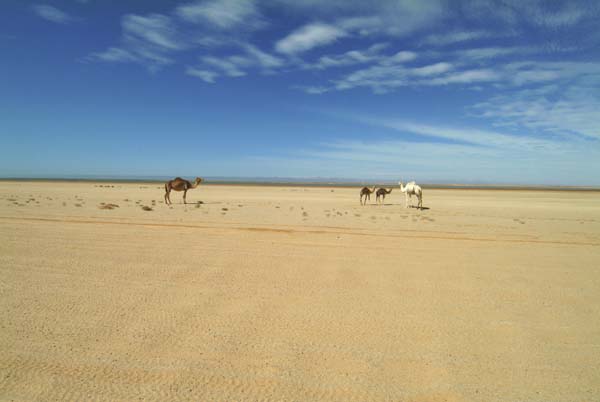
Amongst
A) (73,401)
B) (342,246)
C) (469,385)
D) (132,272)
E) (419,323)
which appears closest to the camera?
(73,401)

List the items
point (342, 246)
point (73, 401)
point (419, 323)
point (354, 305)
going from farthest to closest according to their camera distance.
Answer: point (342, 246), point (354, 305), point (419, 323), point (73, 401)

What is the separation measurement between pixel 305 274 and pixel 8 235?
813cm

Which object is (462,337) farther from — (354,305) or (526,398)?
(354,305)

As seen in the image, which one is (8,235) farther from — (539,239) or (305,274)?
(539,239)

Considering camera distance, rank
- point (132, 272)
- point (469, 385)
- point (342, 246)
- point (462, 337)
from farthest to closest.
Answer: point (342, 246)
point (132, 272)
point (462, 337)
point (469, 385)

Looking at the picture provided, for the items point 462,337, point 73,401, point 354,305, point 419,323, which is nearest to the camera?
point 73,401

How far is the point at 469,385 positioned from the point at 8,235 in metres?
10.8

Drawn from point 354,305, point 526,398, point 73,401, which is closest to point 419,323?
point 354,305

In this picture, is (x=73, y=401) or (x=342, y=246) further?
(x=342, y=246)

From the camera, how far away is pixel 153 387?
3055 mm

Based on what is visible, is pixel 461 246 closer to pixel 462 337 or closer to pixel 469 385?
pixel 462 337

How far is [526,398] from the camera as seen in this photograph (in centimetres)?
299

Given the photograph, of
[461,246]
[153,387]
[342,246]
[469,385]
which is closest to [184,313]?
[153,387]

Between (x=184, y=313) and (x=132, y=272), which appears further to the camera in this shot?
(x=132, y=272)
